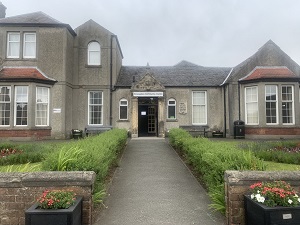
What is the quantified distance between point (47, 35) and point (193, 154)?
14794 mm

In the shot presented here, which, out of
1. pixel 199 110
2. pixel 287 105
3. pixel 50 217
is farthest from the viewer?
pixel 199 110

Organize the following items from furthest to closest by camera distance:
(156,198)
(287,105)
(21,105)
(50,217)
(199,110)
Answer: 1. (199,110)
2. (287,105)
3. (21,105)
4. (156,198)
5. (50,217)

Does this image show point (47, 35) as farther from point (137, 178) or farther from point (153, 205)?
point (153, 205)

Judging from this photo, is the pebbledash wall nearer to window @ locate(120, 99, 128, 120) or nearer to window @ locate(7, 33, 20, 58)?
window @ locate(120, 99, 128, 120)

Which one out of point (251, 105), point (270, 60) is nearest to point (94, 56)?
point (251, 105)

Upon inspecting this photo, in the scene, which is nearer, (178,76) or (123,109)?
(123,109)

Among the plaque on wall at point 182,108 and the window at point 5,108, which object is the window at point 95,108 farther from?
the plaque on wall at point 182,108

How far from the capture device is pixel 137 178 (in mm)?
7352

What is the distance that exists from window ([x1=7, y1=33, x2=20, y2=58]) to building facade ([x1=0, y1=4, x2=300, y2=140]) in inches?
2.5

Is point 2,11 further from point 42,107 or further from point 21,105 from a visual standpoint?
point 42,107

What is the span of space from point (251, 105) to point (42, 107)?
1480 centimetres

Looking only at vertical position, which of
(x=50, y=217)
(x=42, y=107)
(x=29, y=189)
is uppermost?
(x=42, y=107)

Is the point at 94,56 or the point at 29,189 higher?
the point at 94,56

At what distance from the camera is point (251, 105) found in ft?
59.9
